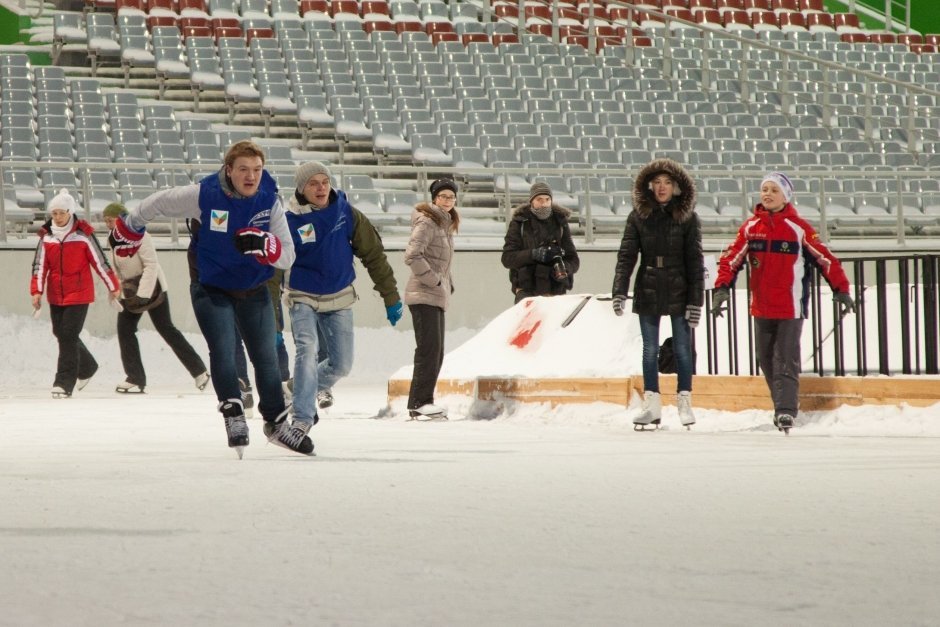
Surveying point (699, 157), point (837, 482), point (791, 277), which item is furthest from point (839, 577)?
point (699, 157)

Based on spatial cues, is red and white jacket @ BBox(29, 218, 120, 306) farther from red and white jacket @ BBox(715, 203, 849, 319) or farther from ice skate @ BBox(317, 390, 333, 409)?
red and white jacket @ BBox(715, 203, 849, 319)

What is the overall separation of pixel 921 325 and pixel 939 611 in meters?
7.76

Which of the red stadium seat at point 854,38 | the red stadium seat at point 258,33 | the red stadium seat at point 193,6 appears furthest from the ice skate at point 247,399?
the red stadium seat at point 854,38

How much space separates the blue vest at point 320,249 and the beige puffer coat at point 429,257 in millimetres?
1493

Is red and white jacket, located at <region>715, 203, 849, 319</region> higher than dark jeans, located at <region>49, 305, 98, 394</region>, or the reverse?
red and white jacket, located at <region>715, 203, 849, 319</region>

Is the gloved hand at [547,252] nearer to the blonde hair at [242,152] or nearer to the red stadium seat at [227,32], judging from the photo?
the blonde hair at [242,152]

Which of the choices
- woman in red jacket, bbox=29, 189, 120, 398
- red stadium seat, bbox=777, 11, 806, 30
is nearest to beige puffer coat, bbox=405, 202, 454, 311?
woman in red jacket, bbox=29, 189, 120, 398

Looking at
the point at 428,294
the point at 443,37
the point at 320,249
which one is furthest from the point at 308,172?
the point at 443,37

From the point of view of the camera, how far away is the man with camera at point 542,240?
11172 millimetres

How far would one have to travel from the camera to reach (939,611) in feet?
9.94

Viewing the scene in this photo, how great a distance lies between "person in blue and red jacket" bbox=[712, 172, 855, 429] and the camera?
808cm

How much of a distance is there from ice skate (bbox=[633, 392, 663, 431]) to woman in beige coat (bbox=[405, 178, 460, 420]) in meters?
1.53

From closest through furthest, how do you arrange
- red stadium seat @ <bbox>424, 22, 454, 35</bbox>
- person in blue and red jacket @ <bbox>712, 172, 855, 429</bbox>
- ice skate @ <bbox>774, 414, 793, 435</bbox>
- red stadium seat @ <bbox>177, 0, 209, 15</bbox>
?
ice skate @ <bbox>774, 414, 793, 435</bbox>
person in blue and red jacket @ <bbox>712, 172, 855, 429</bbox>
red stadium seat @ <bbox>177, 0, 209, 15</bbox>
red stadium seat @ <bbox>424, 22, 454, 35</bbox>

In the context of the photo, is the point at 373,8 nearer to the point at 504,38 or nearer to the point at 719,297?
the point at 504,38
